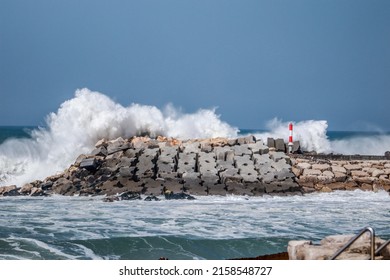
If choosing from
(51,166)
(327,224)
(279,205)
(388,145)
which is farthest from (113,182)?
(388,145)

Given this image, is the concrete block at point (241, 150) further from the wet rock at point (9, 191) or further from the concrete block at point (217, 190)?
the wet rock at point (9, 191)

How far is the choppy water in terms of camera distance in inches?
170

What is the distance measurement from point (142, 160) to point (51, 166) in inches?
48.3

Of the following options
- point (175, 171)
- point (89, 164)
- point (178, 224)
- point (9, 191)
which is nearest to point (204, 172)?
point (175, 171)

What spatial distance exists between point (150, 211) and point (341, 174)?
2877 millimetres

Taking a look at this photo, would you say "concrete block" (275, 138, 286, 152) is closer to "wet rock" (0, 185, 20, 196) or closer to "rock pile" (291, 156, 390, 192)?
"rock pile" (291, 156, 390, 192)

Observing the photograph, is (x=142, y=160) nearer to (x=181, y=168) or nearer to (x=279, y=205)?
(x=181, y=168)

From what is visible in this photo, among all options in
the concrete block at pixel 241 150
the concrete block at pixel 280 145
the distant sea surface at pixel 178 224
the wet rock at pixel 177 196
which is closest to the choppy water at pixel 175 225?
the distant sea surface at pixel 178 224

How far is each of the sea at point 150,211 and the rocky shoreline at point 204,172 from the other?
0.26 m

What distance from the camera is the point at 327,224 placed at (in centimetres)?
522

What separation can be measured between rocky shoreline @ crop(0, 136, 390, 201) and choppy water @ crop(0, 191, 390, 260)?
350 millimetres

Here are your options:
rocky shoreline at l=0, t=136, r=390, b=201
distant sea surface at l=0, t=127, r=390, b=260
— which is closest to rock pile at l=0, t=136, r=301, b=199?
rocky shoreline at l=0, t=136, r=390, b=201

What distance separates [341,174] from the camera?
781 cm

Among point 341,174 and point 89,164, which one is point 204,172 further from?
point 341,174
